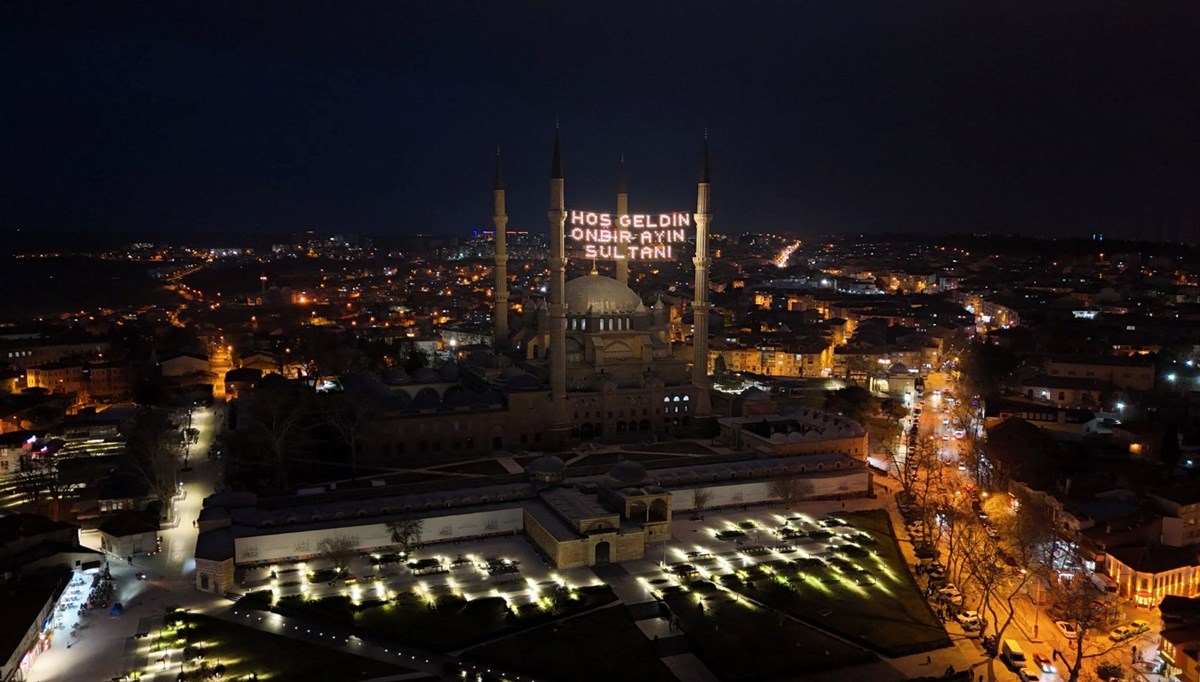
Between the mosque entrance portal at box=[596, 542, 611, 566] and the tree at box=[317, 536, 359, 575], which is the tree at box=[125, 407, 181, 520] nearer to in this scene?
the tree at box=[317, 536, 359, 575]

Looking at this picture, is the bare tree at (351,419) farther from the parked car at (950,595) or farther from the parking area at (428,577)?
the parked car at (950,595)

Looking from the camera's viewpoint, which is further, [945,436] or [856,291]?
[856,291]

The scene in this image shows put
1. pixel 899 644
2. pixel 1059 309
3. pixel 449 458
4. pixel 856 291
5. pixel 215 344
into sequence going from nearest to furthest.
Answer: pixel 899 644
pixel 449 458
pixel 215 344
pixel 1059 309
pixel 856 291

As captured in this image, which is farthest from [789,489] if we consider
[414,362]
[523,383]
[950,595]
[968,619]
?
[414,362]

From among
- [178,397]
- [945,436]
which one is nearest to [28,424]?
[178,397]

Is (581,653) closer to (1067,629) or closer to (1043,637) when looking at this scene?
(1043,637)

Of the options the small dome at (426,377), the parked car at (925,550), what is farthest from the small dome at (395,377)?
the parked car at (925,550)

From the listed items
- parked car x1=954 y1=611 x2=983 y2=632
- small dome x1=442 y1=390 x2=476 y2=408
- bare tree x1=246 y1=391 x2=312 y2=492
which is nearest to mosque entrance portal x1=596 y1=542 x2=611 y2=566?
parked car x1=954 y1=611 x2=983 y2=632

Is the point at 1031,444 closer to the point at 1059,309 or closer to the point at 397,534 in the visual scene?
the point at 397,534
